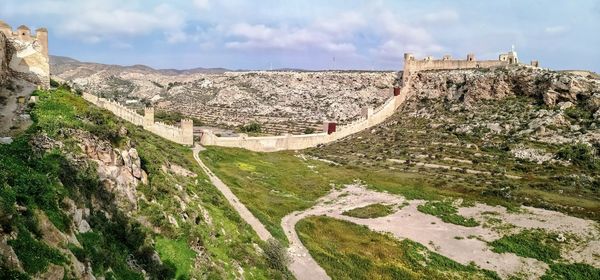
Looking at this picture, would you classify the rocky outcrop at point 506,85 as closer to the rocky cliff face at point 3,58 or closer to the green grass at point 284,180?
the green grass at point 284,180

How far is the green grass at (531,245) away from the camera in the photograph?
134ft

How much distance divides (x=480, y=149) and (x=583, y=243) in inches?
1845

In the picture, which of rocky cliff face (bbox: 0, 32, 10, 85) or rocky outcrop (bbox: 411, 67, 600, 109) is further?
rocky outcrop (bbox: 411, 67, 600, 109)

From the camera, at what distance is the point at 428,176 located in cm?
7281

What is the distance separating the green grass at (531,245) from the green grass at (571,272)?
130cm

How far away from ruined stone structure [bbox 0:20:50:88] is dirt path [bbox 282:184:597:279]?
83.0ft

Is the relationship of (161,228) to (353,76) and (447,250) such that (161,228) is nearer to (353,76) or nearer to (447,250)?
(447,250)

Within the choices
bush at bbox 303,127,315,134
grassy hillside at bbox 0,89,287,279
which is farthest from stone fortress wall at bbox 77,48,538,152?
grassy hillside at bbox 0,89,287,279

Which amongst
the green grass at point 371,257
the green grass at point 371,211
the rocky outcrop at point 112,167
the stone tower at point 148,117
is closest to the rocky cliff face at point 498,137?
the green grass at point 371,211

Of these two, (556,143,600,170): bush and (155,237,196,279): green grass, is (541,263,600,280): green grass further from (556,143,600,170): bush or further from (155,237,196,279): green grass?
(556,143,600,170): bush

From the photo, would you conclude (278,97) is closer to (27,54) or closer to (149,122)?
(149,122)

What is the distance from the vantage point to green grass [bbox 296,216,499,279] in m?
34.5

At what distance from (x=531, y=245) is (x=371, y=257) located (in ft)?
53.2

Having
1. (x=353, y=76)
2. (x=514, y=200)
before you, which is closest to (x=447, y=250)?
(x=514, y=200)
